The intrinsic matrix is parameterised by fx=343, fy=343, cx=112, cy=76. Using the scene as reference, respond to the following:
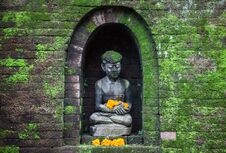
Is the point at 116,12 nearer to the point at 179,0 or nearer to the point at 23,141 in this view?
the point at 179,0

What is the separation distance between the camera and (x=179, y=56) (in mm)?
5688

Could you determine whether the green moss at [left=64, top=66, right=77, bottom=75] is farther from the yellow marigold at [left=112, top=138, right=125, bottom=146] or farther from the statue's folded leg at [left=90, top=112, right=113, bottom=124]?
the yellow marigold at [left=112, top=138, right=125, bottom=146]

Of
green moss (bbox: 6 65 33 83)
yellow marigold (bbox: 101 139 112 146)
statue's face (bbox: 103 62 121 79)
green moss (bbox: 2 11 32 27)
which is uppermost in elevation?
green moss (bbox: 2 11 32 27)

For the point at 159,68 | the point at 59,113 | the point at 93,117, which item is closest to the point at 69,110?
the point at 59,113

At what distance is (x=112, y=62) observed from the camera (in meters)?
6.02

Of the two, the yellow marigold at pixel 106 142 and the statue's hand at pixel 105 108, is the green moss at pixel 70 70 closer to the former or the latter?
the statue's hand at pixel 105 108

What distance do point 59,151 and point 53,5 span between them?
7.89ft

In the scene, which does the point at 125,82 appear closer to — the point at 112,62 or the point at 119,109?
the point at 112,62

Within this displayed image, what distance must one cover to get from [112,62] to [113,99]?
676mm

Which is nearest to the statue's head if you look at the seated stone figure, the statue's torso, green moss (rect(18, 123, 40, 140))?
the seated stone figure

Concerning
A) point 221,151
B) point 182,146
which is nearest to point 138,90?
point 182,146

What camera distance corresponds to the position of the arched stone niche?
5676 millimetres

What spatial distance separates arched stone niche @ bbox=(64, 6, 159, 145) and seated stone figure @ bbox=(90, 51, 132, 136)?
0.26 meters

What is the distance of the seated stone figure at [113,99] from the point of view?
5816mm
